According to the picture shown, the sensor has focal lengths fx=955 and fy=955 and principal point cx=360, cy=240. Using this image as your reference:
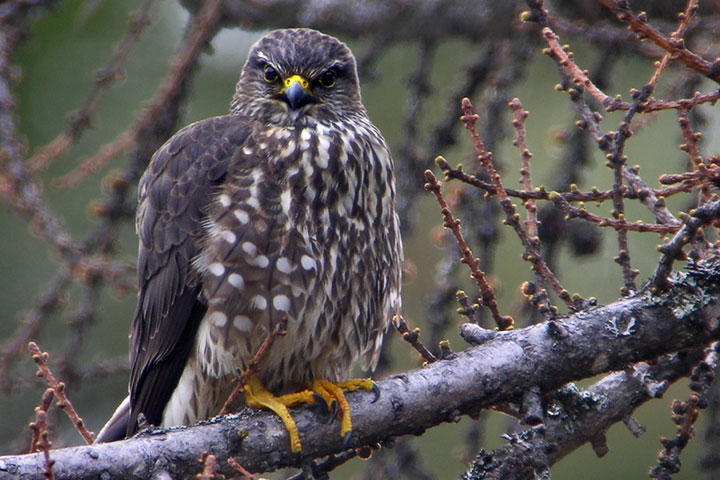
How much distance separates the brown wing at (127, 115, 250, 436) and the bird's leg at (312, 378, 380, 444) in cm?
46

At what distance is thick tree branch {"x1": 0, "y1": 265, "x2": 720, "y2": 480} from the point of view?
233 centimetres

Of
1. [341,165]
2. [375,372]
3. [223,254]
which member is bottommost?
[375,372]

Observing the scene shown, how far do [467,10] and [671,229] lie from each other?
1922 mm

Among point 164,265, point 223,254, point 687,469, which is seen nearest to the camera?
point 223,254

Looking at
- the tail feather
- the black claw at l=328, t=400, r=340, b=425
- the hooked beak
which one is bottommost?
the tail feather

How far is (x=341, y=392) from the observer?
9.08 feet

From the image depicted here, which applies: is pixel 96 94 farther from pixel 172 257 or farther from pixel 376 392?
pixel 376 392

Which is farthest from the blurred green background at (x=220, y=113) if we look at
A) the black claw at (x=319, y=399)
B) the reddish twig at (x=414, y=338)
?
the reddish twig at (x=414, y=338)

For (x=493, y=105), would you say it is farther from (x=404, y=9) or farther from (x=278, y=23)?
(x=278, y=23)

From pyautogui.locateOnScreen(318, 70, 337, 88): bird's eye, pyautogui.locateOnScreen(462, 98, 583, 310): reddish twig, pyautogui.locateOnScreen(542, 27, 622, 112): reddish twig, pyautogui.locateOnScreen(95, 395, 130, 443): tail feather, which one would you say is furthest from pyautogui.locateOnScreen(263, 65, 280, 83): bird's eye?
pyautogui.locateOnScreen(542, 27, 622, 112): reddish twig

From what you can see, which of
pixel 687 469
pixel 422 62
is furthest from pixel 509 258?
pixel 422 62

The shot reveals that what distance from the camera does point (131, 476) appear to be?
2188 millimetres

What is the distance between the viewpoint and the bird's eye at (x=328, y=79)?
11.5 ft

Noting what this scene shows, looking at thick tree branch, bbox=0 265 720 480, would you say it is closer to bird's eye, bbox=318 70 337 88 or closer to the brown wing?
the brown wing
